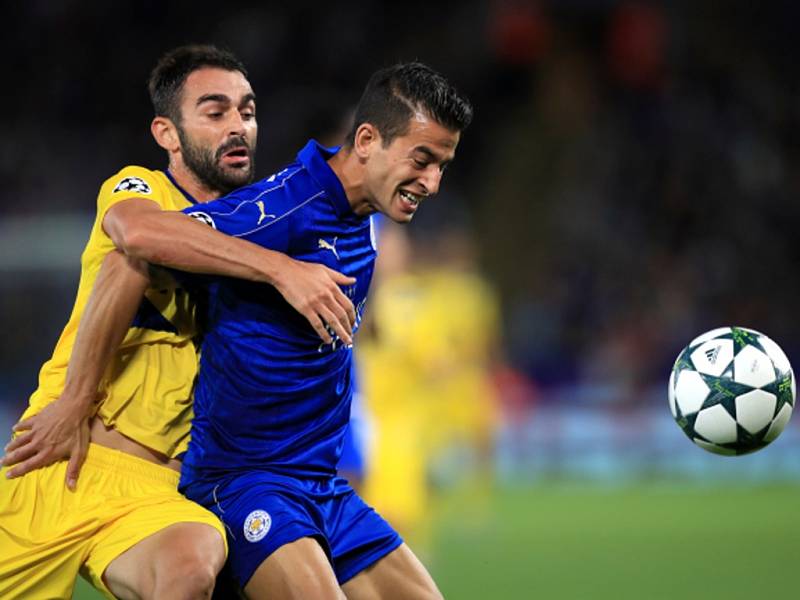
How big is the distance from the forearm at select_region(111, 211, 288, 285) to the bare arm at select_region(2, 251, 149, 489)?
16 cm

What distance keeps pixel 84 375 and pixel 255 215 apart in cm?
75

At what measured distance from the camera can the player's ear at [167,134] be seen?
468 cm

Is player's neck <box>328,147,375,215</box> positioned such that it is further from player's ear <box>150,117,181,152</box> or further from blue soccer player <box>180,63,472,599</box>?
player's ear <box>150,117,181,152</box>

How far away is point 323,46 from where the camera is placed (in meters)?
19.5

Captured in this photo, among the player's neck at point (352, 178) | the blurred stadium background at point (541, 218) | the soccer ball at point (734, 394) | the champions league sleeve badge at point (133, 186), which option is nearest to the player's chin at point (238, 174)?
the champions league sleeve badge at point (133, 186)

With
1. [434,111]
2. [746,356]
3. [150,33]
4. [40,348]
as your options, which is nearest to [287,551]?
[434,111]

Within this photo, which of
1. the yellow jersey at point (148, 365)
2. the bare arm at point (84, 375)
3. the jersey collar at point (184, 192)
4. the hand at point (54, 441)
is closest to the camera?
the bare arm at point (84, 375)

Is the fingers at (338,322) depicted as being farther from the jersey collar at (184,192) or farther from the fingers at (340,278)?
the jersey collar at (184,192)

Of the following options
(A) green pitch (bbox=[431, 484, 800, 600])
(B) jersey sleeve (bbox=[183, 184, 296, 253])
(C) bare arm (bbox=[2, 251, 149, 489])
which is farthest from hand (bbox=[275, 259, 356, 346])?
(A) green pitch (bbox=[431, 484, 800, 600])

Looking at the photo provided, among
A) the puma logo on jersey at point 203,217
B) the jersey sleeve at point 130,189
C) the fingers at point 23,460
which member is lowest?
the fingers at point 23,460

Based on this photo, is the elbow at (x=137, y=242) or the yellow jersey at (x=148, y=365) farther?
the yellow jersey at (x=148, y=365)

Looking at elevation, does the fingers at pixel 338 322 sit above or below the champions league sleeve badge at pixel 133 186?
below

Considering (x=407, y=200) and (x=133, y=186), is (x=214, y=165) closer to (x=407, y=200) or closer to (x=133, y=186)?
(x=133, y=186)

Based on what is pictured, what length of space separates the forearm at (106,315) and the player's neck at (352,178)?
0.71 m
